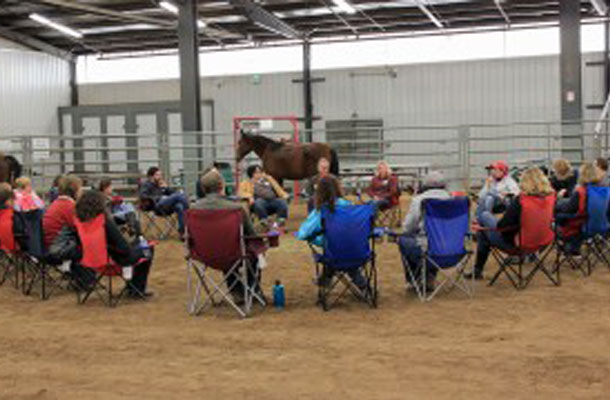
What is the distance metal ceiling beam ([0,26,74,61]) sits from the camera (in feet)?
63.2

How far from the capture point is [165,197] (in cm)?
920

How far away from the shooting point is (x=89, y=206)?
540 centimetres

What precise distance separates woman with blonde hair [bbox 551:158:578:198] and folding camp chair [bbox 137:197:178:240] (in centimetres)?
485

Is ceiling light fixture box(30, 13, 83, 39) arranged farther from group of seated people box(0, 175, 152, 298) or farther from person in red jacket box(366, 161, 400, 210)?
group of seated people box(0, 175, 152, 298)

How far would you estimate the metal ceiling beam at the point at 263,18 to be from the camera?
1576cm

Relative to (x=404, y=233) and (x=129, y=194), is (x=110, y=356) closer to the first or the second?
(x=404, y=233)

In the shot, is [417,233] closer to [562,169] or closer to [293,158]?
[562,169]

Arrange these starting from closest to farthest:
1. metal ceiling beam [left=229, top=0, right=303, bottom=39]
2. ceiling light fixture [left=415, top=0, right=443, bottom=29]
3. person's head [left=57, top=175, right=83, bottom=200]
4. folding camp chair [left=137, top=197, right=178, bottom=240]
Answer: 1. person's head [left=57, top=175, right=83, bottom=200]
2. folding camp chair [left=137, top=197, right=178, bottom=240]
3. metal ceiling beam [left=229, top=0, right=303, bottom=39]
4. ceiling light fixture [left=415, top=0, right=443, bottom=29]

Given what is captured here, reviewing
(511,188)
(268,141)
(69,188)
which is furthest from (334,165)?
(69,188)

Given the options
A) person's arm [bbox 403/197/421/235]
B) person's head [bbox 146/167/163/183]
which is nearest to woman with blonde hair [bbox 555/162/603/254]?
person's arm [bbox 403/197/421/235]

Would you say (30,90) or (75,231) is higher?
(30,90)

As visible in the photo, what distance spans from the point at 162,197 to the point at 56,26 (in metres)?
11.0

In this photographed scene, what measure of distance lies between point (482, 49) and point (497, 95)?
1456 mm

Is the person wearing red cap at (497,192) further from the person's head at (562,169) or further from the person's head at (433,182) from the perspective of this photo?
the person's head at (433,182)
